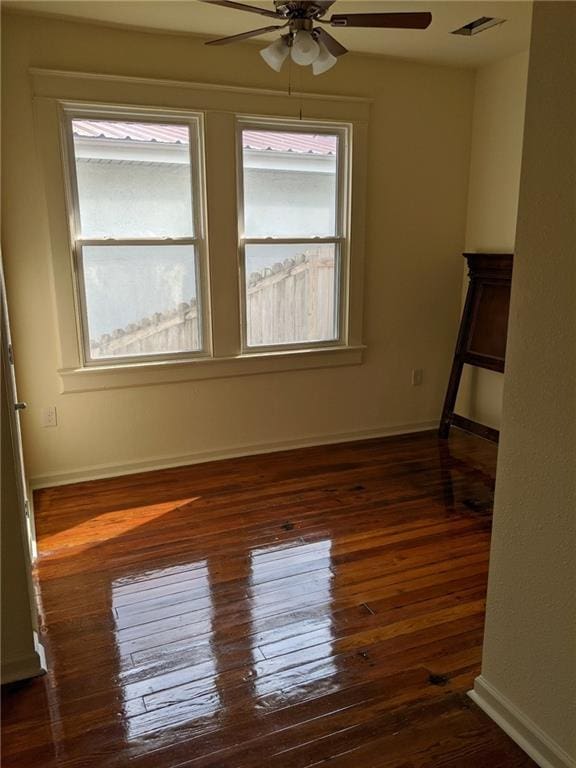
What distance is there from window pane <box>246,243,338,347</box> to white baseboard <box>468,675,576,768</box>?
265 cm

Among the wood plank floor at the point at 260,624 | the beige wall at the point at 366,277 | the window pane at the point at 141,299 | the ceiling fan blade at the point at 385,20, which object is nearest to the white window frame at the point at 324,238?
the beige wall at the point at 366,277

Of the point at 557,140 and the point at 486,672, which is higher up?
the point at 557,140

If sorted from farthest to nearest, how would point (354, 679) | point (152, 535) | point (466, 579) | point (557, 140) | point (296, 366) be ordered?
point (296, 366) < point (152, 535) < point (466, 579) < point (354, 679) < point (557, 140)

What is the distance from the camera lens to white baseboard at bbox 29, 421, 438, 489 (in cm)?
362

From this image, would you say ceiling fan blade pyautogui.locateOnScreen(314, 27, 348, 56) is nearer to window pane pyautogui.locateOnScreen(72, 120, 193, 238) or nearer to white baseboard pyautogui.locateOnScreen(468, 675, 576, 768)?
window pane pyautogui.locateOnScreen(72, 120, 193, 238)

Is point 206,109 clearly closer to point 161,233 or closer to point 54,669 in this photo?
point 161,233

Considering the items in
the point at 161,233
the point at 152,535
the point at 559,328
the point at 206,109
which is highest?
the point at 206,109

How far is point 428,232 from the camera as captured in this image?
4316mm

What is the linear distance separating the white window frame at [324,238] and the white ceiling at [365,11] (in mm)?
486

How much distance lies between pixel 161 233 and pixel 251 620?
7.93 feet

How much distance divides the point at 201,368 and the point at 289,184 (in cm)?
139

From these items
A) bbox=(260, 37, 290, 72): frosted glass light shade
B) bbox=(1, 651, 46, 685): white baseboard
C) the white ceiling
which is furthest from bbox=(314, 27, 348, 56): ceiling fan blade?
bbox=(1, 651, 46, 685): white baseboard

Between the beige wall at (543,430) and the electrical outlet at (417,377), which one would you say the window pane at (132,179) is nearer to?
the electrical outlet at (417,377)

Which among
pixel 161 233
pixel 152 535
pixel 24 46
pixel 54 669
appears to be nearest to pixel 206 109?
pixel 161 233
